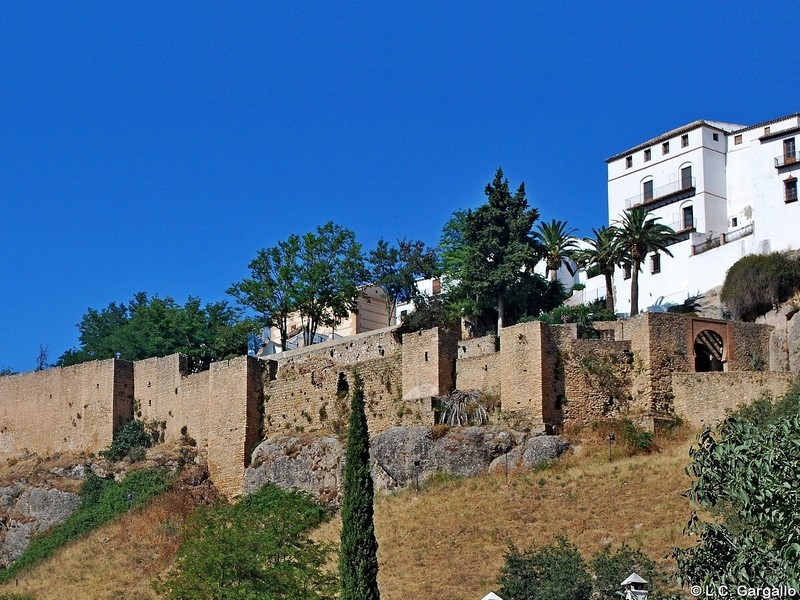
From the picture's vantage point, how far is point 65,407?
54.5 metres

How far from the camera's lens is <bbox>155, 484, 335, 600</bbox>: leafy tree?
104 feet

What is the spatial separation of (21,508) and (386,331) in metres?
14.8

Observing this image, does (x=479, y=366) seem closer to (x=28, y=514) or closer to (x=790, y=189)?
(x=790, y=189)

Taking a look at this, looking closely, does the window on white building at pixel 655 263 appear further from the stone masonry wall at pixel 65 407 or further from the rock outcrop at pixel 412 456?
the stone masonry wall at pixel 65 407

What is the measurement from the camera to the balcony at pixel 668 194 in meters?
53.8

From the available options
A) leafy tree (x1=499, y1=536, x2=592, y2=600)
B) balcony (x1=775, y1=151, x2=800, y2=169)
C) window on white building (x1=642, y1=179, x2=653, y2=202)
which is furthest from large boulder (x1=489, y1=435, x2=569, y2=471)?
window on white building (x1=642, y1=179, x2=653, y2=202)

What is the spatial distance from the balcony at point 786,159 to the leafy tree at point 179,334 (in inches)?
878

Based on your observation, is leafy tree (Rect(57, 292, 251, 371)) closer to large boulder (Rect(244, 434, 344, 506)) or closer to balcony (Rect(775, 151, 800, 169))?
large boulder (Rect(244, 434, 344, 506))

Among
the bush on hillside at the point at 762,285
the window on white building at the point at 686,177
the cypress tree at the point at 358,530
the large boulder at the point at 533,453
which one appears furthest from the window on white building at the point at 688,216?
the cypress tree at the point at 358,530

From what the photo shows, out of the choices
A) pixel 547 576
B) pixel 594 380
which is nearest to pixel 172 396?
pixel 594 380

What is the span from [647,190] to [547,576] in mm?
29582

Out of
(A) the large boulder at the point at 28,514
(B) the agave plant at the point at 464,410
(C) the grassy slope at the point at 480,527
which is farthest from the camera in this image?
(A) the large boulder at the point at 28,514

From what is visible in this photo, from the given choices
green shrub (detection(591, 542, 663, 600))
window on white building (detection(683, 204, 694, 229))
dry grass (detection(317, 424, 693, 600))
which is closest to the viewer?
green shrub (detection(591, 542, 663, 600))

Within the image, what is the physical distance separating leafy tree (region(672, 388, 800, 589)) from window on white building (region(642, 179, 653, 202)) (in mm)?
35745
